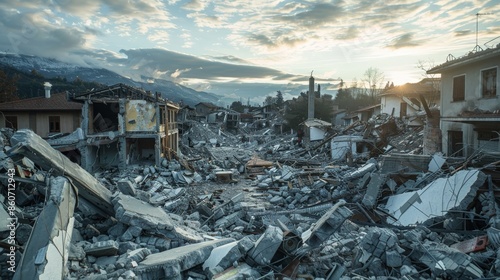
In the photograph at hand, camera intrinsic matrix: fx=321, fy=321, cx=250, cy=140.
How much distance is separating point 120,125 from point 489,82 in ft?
69.5

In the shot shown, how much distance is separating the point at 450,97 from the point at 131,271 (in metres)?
18.6

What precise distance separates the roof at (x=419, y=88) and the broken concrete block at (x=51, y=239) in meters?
28.2

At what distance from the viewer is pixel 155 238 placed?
742cm

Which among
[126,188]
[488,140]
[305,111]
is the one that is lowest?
[126,188]

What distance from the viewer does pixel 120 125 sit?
71.6 feet

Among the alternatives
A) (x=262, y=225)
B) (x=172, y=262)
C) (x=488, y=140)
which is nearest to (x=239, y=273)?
(x=172, y=262)

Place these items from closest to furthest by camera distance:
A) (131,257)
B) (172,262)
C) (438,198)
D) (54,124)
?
(172,262) < (131,257) < (438,198) < (54,124)

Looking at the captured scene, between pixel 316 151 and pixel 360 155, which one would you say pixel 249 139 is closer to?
pixel 316 151

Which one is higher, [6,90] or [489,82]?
[6,90]

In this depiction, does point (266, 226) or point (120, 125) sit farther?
point (120, 125)

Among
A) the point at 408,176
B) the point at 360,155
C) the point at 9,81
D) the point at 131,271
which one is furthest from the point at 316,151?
the point at 9,81

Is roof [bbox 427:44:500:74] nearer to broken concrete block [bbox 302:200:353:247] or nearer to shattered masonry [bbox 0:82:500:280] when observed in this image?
→ shattered masonry [bbox 0:82:500:280]

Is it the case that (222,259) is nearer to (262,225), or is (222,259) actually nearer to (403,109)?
(262,225)

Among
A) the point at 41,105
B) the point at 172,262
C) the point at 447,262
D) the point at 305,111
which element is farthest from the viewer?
the point at 305,111
